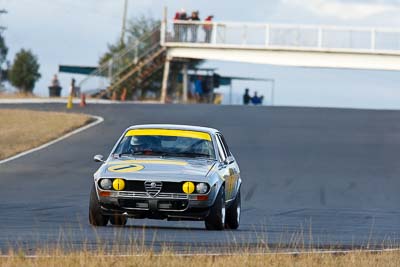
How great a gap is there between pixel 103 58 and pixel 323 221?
10351cm

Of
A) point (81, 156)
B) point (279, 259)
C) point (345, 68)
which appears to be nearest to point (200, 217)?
point (279, 259)

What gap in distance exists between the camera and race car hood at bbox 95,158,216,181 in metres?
17.1

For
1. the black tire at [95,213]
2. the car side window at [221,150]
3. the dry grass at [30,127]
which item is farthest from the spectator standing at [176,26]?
the black tire at [95,213]

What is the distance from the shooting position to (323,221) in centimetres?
2172

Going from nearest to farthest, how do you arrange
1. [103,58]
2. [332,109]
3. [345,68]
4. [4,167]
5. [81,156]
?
[4,167] → [81,156] → [332,109] → [345,68] → [103,58]

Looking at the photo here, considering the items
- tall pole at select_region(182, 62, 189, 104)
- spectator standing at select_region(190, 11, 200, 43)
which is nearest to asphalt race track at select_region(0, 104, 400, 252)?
spectator standing at select_region(190, 11, 200, 43)

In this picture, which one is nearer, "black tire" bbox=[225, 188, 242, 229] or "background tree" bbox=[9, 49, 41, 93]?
"black tire" bbox=[225, 188, 242, 229]

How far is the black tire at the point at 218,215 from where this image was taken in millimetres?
17281

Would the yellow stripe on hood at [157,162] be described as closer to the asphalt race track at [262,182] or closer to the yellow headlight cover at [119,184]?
the yellow headlight cover at [119,184]

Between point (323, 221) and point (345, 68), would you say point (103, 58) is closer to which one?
point (345, 68)

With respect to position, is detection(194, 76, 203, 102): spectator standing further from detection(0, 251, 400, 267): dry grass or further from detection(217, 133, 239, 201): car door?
detection(0, 251, 400, 267): dry grass

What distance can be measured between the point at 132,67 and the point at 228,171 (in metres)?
56.9

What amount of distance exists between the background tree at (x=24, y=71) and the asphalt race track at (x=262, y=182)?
2283 inches

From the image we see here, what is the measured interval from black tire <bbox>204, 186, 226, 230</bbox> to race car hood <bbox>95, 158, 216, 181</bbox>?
39 centimetres
